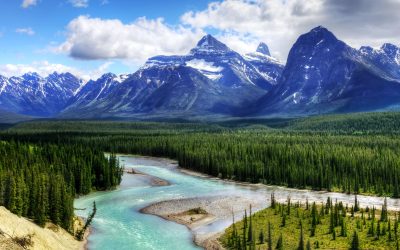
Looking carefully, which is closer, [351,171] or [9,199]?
[9,199]

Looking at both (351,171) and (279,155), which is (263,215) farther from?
(279,155)

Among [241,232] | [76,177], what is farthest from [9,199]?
[76,177]

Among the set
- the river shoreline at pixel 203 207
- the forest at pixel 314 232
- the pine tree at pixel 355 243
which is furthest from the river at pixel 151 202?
the pine tree at pixel 355 243

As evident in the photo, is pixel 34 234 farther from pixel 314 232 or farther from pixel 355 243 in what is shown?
pixel 355 243

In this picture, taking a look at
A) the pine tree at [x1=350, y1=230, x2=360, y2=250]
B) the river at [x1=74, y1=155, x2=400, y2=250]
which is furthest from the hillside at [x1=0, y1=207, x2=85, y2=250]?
the pine tree at [x1=350, y1=230, x2=360, y2=250]

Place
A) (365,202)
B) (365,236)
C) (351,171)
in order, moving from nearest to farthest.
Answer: (365,236) → (365,202) → (351,171)

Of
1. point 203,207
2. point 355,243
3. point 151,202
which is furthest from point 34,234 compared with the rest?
point 151,202
